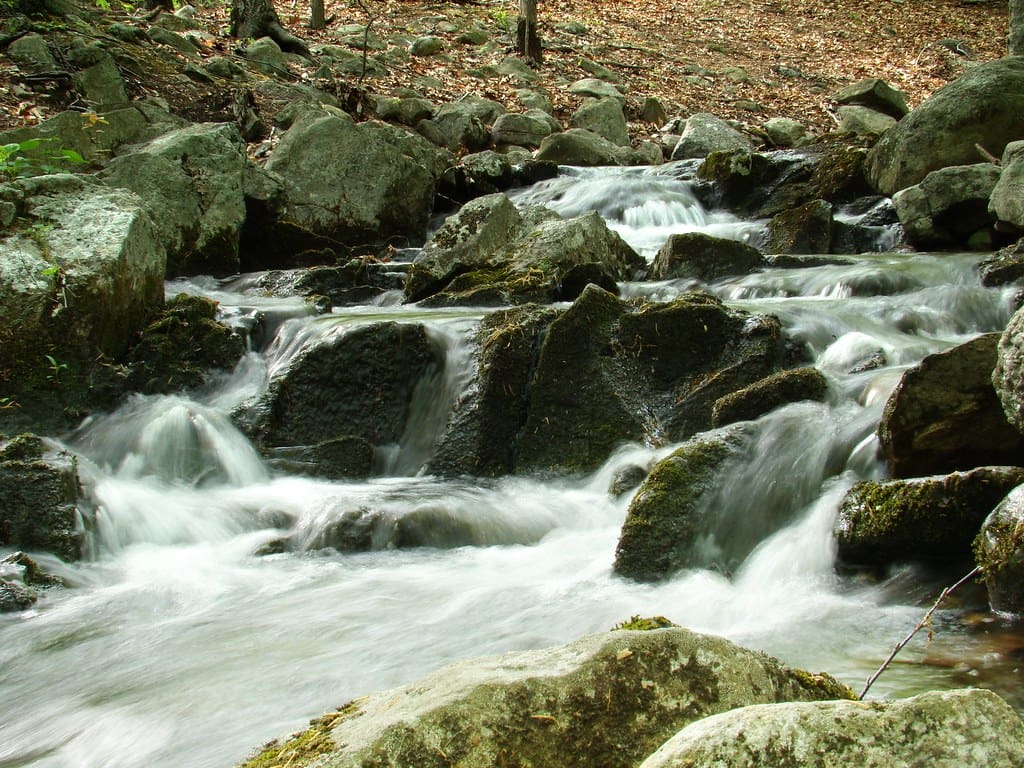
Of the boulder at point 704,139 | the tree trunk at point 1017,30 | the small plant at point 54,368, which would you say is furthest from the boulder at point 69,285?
the tree trunk at point 1017,30

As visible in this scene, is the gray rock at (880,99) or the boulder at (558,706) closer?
the boulder at (558,706)

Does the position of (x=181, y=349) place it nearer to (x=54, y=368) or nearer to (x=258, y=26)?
(x=54, y=368)

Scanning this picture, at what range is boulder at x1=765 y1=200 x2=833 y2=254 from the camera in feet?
32.2

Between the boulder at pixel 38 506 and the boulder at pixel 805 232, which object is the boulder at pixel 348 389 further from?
the boulder at pixel 805 232

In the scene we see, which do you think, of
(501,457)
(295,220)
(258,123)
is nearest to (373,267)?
(295,220)

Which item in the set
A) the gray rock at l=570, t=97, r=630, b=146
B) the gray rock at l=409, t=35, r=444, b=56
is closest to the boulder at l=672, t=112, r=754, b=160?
the gray rock at l=570, t=97, r=630, b=146

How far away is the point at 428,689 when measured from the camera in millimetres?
1880

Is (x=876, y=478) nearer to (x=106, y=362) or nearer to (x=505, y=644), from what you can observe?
(x=505, y=644)

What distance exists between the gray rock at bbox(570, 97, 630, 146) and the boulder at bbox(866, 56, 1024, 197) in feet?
23.4

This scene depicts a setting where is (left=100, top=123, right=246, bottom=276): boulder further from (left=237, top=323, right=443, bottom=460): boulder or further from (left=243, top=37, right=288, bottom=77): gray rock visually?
(left=243, top=37, right=288, bottom=77): gray rock

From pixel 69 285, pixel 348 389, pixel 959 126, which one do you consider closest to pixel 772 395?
pixel 348 389

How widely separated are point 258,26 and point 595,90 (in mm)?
7073

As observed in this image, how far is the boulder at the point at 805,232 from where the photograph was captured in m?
9.82

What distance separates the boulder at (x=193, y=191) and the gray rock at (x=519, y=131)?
7.17m
